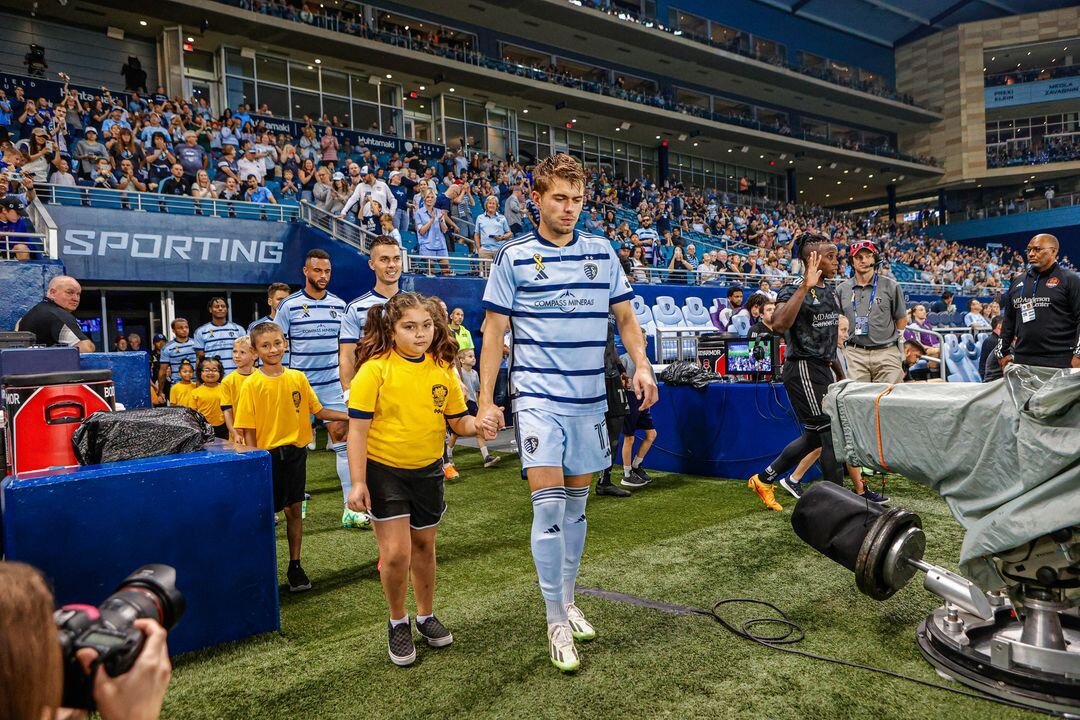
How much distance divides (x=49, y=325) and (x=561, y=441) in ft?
17.2

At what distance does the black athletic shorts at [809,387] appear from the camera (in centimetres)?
489

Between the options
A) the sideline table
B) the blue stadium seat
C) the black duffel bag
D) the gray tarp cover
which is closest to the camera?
the gray tarp cover

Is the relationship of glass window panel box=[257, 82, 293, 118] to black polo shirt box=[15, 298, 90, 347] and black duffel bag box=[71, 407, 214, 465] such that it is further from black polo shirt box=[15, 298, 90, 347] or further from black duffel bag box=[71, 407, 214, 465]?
black duffel bag box=[71, 407, 214, 465]

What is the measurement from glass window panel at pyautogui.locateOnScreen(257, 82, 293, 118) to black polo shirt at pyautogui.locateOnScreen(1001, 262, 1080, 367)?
21.5m

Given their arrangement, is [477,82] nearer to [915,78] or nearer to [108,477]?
[108,477]

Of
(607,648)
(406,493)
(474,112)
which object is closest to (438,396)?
(406,493)

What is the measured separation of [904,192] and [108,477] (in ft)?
158

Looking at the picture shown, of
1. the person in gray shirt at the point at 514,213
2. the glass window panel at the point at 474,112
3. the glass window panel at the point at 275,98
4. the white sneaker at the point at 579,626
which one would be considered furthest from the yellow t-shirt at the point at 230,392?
the glass window panel at the point at 474,112

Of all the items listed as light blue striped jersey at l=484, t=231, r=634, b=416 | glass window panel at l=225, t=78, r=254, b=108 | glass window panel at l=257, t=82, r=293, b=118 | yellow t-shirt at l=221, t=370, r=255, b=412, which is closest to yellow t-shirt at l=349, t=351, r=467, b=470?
light blue striped jersey at l=484, t=231, r=634, b=416

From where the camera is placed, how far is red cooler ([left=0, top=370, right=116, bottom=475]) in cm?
351

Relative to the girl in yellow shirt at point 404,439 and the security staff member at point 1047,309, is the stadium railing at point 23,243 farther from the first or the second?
the security staff member at point 1047,309

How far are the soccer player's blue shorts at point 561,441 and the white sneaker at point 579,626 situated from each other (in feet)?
2.10

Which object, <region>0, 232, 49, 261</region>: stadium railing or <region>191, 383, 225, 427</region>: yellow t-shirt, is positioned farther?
<region>0, 232, 49, 261</region>: stadium railing

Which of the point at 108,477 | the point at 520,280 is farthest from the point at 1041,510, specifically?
the point at 108,477
